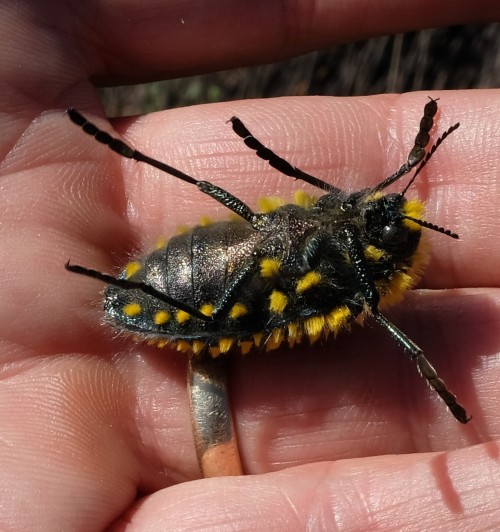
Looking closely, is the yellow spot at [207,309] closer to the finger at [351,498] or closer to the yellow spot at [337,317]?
the yellow spot at [337,317]

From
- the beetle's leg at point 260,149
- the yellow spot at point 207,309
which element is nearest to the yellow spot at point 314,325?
the yellow spot at point 207,309

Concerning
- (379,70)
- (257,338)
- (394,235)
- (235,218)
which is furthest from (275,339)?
(379,70)

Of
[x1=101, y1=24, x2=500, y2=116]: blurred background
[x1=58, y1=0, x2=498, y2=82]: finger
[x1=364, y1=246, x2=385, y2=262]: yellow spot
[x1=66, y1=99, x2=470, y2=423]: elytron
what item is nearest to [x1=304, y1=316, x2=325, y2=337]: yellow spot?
[x1=66, y1=99, x2=470, y2=423]: elytron

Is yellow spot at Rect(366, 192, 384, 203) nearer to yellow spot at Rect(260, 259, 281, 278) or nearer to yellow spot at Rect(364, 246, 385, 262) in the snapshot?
yellow spot at Rect(364, 246, 385, 262)

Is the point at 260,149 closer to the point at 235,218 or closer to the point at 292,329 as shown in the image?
the point at 235,218

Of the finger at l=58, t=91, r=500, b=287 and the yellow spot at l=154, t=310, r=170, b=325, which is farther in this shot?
the finger at l=58, t=91, r=500, b=287

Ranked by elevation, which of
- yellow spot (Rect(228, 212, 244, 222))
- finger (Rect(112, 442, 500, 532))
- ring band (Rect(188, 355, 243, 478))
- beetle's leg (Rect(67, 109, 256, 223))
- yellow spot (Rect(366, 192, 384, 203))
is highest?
beetle's leg (Rect(67, 109, 256, 223))

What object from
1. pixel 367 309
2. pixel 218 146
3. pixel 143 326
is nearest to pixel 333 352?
pixel 367 309
